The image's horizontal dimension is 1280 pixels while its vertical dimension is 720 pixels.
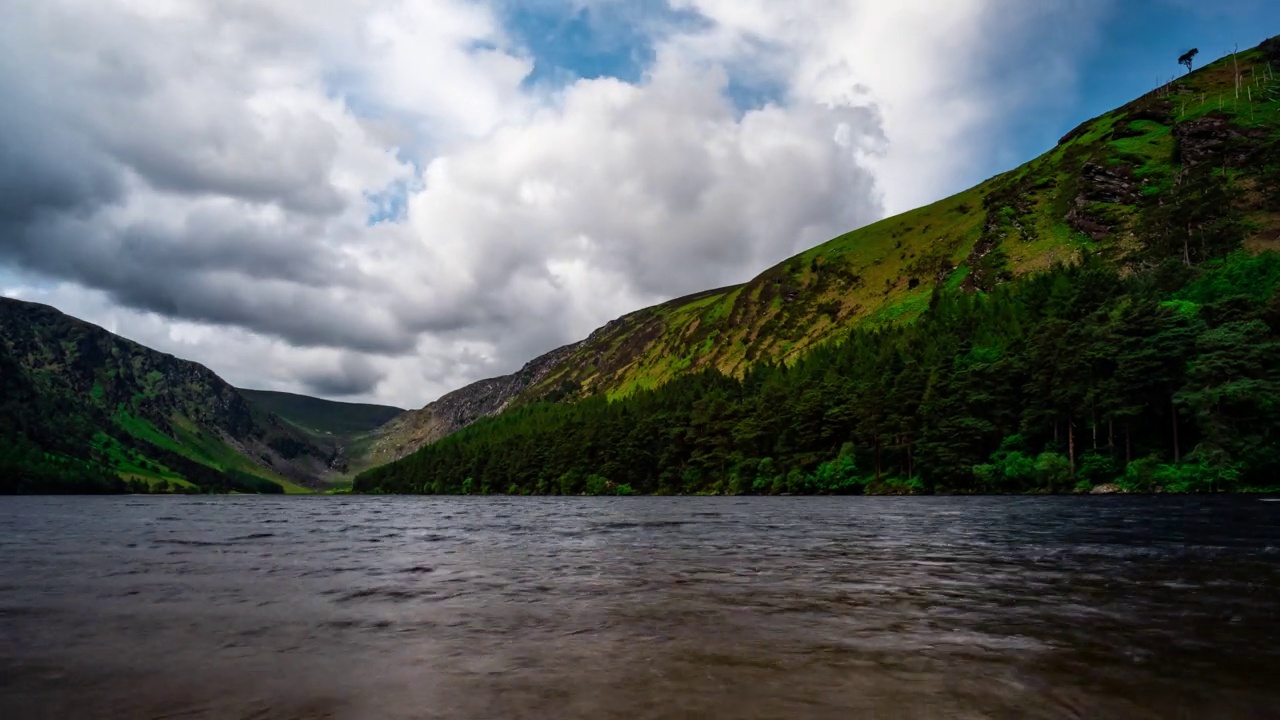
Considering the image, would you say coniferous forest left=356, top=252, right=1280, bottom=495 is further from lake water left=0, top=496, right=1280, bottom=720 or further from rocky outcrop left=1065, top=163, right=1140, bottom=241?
lake water left=0, top=496, right=1280, bottom=720

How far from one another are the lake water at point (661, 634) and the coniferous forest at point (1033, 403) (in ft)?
184

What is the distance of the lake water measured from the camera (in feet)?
30.1

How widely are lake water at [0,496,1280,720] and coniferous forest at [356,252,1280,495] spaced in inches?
2214

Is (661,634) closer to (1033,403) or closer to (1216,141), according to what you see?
(1033,403)

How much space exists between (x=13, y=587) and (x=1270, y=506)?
219ft

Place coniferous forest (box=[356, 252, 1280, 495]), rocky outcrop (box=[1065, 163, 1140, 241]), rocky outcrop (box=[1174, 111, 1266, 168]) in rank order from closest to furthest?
coniferous forest (box=[356, 252, 1280, 495]) < rocky outcrop (box=[1174, 111, 1266, 168]) < rocky outcrop (box=[1065, 163, 1140, 241])

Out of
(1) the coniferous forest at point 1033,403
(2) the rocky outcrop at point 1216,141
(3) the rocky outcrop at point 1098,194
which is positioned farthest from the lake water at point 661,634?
(2) the rocky outcrop at point 1216,141

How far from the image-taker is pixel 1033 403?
311 feet

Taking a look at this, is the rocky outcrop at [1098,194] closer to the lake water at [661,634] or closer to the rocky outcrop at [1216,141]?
the rocky outcrop at [1216,141]

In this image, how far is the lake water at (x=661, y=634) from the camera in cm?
918

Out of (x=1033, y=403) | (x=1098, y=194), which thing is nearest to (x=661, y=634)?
(x=1033, y=403)

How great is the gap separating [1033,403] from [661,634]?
321 ft

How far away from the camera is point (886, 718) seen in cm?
827

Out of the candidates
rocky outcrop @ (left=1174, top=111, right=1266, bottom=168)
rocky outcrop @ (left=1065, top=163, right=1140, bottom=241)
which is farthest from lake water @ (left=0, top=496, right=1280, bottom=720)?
rocky outcrop @ (left=1174, top=111, right=1266, bottom=168)
